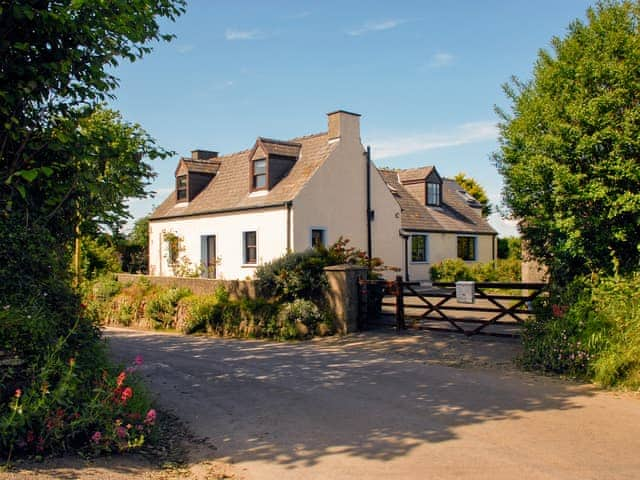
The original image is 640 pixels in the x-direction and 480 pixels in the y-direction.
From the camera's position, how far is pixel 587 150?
10086 millimetres

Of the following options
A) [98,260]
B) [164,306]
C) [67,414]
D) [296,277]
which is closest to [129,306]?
[164,306]

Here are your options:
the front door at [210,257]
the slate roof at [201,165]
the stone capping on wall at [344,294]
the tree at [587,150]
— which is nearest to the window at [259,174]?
the front door at [210,257]

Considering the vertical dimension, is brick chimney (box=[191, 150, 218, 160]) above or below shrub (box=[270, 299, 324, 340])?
above

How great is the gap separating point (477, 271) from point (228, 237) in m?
13.3

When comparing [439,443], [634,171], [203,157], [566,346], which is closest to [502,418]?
[439,443]

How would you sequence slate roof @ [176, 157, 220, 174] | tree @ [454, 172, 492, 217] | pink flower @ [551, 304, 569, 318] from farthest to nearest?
tree @ [454, 172, 492, 217] < slate roof @ [176, 157, 220, 174] < pink flower @ [551, 304, 569, 318]

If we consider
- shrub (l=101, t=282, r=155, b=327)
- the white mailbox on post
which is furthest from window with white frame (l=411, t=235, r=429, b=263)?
the white mailbox on post

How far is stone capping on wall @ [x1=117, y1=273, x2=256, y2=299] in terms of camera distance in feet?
57.5

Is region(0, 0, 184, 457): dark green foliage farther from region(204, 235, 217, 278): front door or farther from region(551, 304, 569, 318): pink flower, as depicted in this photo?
region(204, 235, 217, 278): front door

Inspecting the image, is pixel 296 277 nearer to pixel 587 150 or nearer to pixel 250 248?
pixel 587 150

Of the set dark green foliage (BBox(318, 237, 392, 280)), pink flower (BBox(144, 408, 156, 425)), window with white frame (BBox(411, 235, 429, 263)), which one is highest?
window with white frame (BBox(411, 235, 429, 263))

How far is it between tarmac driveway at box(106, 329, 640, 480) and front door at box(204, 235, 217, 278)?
17088 mm

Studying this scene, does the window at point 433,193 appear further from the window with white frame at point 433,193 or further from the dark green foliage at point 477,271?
the dark green foliage at point 477,271

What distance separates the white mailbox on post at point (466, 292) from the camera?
13648 millimetres
